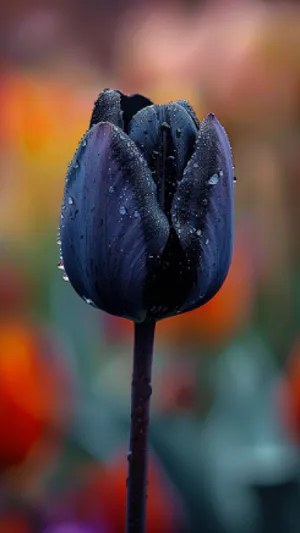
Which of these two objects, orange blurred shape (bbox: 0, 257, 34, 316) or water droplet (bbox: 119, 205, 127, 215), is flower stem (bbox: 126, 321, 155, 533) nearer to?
water droplet (bbox: 119, 205, 127, 215)

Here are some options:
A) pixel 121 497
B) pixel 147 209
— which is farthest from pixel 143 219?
pixel 121 497

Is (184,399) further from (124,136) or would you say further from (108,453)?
(124,136)

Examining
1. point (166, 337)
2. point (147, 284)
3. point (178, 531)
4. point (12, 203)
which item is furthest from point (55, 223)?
point (147, 284)

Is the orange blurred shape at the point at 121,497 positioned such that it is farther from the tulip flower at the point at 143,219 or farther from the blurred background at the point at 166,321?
the tulip flower at the point at 143,219

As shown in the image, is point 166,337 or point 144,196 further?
point 166,337

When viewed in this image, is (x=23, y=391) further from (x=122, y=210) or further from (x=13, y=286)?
(x=122, y=210)

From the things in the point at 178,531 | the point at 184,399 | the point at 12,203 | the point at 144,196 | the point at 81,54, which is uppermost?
the point at 81,54

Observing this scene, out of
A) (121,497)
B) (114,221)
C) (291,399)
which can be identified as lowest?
(121,497)
